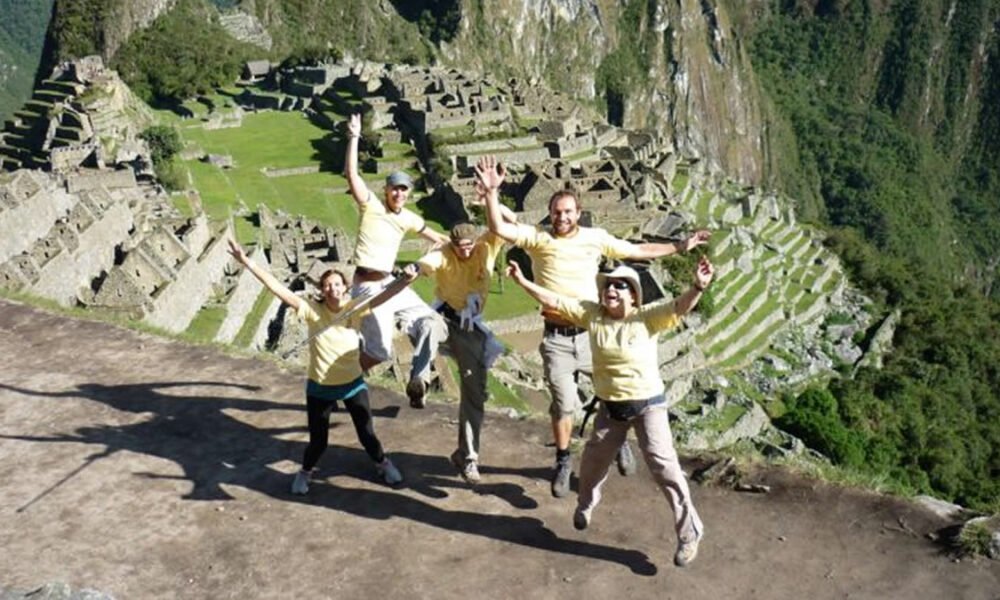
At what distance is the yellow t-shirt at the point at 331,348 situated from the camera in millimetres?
Answer: 7676

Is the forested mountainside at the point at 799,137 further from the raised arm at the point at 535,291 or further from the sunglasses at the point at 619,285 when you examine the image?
the sunglasses at the point at 619,285

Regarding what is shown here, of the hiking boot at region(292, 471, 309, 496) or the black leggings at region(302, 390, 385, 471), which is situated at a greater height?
the black leggings at region(302, 390, 385, 471)

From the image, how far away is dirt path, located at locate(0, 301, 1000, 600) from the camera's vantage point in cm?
691

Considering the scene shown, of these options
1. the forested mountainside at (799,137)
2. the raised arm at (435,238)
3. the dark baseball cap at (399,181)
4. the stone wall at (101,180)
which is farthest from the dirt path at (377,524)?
the stone wall at (101,180)

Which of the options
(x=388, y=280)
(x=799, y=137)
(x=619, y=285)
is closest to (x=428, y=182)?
(x=388, y=280)

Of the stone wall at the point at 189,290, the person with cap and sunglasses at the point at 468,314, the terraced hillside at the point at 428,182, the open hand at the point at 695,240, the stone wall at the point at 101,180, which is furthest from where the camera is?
the stone wall at the point at 101,180

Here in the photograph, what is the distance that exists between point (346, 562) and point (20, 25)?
612 ft

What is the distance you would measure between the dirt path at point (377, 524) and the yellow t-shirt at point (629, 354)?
4.49 feet

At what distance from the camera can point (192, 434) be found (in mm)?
9250

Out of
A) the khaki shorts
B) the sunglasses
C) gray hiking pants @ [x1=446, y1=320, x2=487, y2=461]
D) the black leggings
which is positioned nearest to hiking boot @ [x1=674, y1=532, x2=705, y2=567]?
the khaki shorts

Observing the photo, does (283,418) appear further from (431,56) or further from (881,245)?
(881,245)

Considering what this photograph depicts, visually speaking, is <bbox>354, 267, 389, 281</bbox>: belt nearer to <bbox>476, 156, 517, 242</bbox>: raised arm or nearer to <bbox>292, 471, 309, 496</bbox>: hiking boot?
<bbox>476, 156, 517, 242</bbox>: raised arm

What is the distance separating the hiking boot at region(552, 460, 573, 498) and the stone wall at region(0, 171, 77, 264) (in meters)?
16.6

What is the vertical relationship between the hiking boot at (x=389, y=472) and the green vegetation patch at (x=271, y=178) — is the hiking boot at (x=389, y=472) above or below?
above
